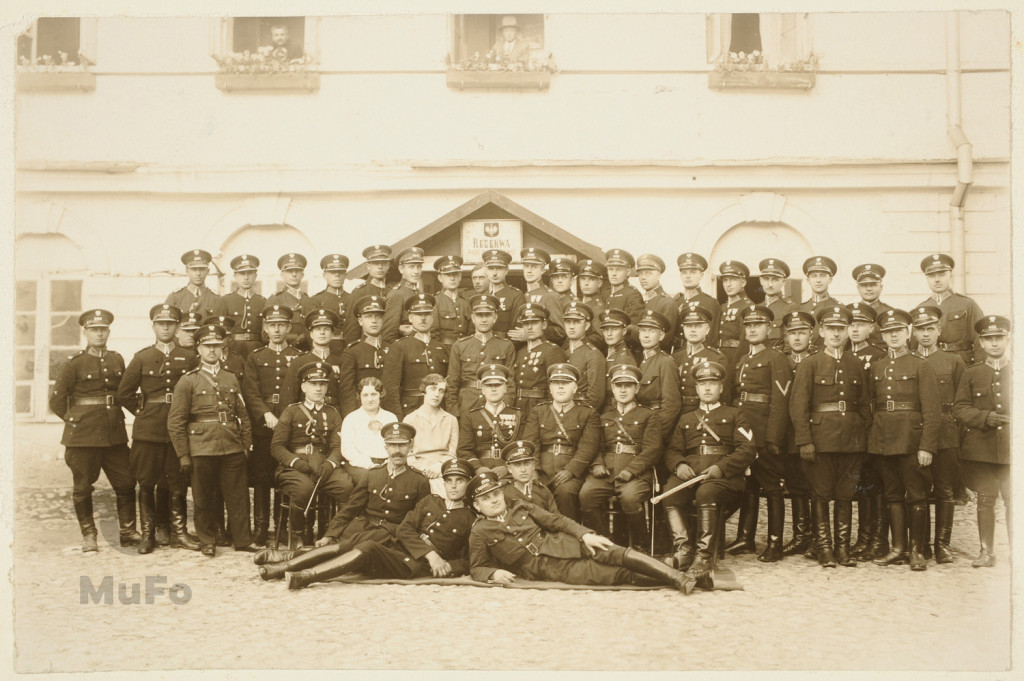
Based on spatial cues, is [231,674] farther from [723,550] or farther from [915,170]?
[915,170]

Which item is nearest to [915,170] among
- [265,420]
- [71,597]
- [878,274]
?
[878,274]

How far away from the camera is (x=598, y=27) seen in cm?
725

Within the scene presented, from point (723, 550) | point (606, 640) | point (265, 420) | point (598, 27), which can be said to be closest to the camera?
point (606, 640)

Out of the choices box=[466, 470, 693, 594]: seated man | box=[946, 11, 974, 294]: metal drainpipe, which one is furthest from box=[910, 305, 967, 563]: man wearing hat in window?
box=[466, 470, 693, 594]: seated man

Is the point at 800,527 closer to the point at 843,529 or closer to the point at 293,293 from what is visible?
the point at 843,529

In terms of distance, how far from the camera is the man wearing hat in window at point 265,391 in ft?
21.3

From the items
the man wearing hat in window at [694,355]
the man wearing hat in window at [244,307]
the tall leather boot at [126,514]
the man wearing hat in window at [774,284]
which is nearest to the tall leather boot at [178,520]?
the tall leather boot at [126,514]

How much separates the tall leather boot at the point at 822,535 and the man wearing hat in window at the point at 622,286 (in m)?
1.58

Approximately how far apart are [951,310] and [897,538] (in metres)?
1.49

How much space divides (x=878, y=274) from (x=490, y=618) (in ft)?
11.0

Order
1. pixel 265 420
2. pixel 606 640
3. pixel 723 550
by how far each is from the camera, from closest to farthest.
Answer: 1. pixel 606 640
2. pixel 723 550
3. pixel 265 420

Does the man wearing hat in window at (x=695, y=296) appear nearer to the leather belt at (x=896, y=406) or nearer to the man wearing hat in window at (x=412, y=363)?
the leather belt at (x=896, y=406)

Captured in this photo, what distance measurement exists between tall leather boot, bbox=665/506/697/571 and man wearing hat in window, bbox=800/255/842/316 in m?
1.63

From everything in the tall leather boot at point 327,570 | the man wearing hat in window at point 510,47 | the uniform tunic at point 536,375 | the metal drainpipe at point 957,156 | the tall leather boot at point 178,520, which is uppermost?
the man wearing hat in window at point 510,47
